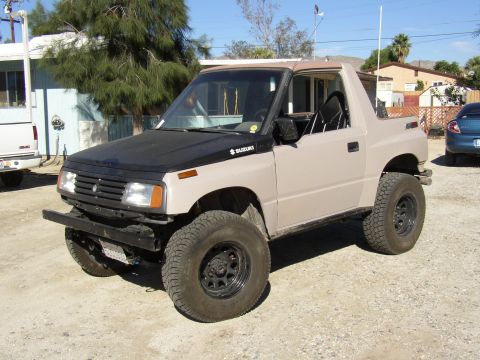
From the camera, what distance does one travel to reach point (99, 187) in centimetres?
430

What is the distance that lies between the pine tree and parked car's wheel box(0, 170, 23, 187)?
8.06ft

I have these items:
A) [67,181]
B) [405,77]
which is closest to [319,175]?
[67,181]

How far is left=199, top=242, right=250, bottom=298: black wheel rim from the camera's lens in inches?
165

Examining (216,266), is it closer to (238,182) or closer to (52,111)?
(238,182)

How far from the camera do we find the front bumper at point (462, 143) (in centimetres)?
1201

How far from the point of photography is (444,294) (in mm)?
4770

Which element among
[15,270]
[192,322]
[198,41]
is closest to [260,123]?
[192,322]

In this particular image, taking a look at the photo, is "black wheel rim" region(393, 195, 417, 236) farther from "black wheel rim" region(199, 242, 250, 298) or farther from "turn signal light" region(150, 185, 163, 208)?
"turn signal light" region(150, 185, 163, 208)

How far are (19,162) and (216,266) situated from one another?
24.2ft

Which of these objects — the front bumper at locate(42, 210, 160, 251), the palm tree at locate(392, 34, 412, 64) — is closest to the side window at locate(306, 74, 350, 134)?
the front bumper at locate(42, 210, 160, 251)

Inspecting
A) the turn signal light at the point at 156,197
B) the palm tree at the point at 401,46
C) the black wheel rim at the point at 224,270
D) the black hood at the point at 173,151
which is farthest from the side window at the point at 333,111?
the palm tree at the point at 401,46

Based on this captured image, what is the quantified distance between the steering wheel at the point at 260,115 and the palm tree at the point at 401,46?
6783 cm

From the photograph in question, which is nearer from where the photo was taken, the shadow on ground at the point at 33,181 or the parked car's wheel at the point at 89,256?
the parked car's wheel at the point at 89,256

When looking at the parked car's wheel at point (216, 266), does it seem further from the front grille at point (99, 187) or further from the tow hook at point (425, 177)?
the tow hook at point (425, 177)
